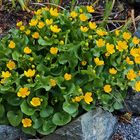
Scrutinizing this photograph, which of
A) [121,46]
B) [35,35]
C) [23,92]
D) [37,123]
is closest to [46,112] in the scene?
[37,123]

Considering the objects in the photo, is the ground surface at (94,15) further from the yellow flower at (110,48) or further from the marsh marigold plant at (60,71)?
the yellow flower at (110,48)

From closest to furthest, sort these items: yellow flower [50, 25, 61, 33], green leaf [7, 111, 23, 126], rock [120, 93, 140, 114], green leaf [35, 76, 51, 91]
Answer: green leaf [35, 76, 51, 91], green leaf [7, 111, 23, 126], yellow flower [50, 25, 61, 33], rock [120, 93, 140, 114]

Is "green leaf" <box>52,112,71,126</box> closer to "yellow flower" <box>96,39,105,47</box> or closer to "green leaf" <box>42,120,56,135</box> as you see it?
"green leaf" <box>42,120,56,135</box>

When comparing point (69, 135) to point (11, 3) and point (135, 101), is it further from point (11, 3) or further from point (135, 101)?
point (11, 3)

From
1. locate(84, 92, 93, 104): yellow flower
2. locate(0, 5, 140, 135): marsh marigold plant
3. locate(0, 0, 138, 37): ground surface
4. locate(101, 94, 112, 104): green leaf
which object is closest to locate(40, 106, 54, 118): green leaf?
locate(0, 5, 140, 135): marsh marigold plant

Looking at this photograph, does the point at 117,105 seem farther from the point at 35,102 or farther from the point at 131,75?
the point at 35,102
